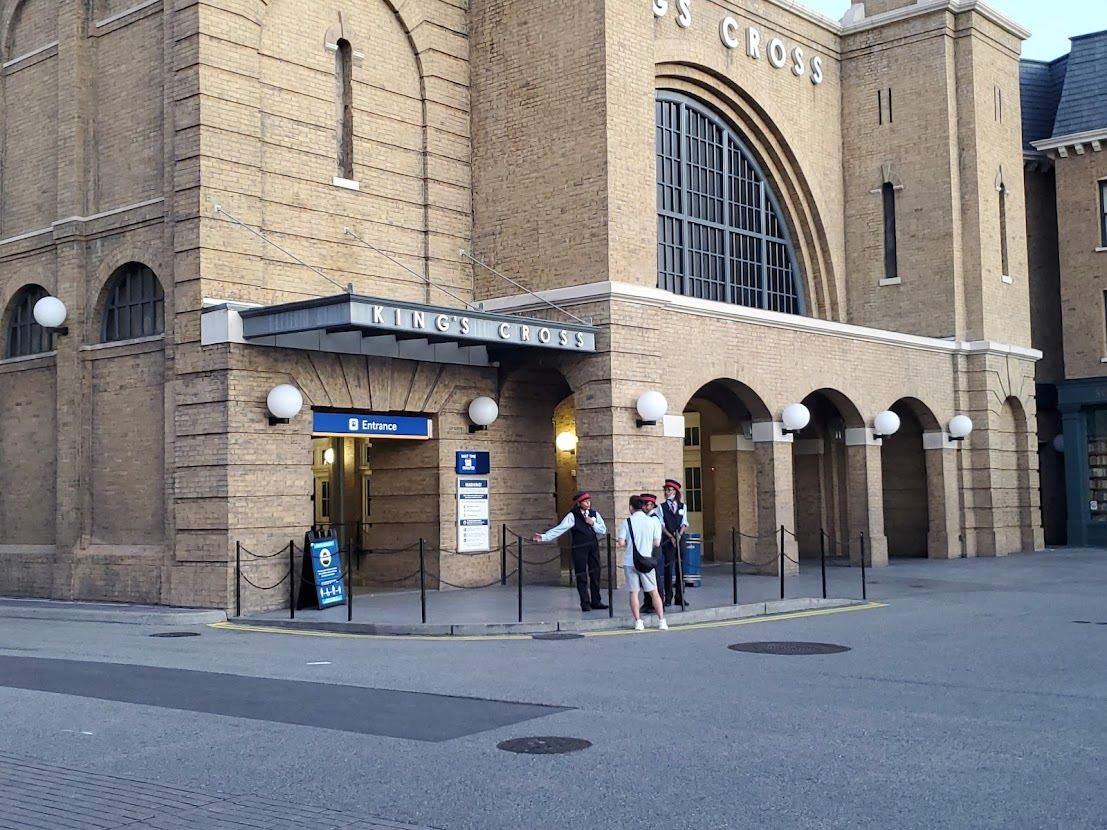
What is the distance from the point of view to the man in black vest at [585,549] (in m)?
17.4

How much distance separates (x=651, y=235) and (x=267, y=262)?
21.9 ft

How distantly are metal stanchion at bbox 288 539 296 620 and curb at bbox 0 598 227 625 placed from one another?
1.02 meters

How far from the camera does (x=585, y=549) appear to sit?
1752 cm

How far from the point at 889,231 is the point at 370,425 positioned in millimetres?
16288

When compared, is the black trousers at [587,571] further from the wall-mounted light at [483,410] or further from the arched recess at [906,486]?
the arched recess at [906,486]

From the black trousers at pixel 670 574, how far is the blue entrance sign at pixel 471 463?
534 centimetres

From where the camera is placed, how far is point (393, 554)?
73.0ft

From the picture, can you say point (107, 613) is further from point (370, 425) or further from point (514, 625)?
point (514, 625)

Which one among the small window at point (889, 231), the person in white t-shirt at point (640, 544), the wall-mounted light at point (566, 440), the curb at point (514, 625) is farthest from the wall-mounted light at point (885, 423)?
the person in white t-shirt at point (640, 544)

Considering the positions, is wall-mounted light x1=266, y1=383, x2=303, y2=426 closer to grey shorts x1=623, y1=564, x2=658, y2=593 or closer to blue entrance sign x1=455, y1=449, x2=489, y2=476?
blue entrance sign x1=455, y1=449, x2=489, y2=476

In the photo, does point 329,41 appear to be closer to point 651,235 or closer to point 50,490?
point 651,235

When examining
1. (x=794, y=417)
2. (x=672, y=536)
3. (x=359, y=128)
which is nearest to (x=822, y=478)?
(x=794, y=417)

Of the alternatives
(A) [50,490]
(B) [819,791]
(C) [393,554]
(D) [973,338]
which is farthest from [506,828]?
(D) [973,338]

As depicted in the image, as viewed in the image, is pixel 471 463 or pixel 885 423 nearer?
pixel 471 463
